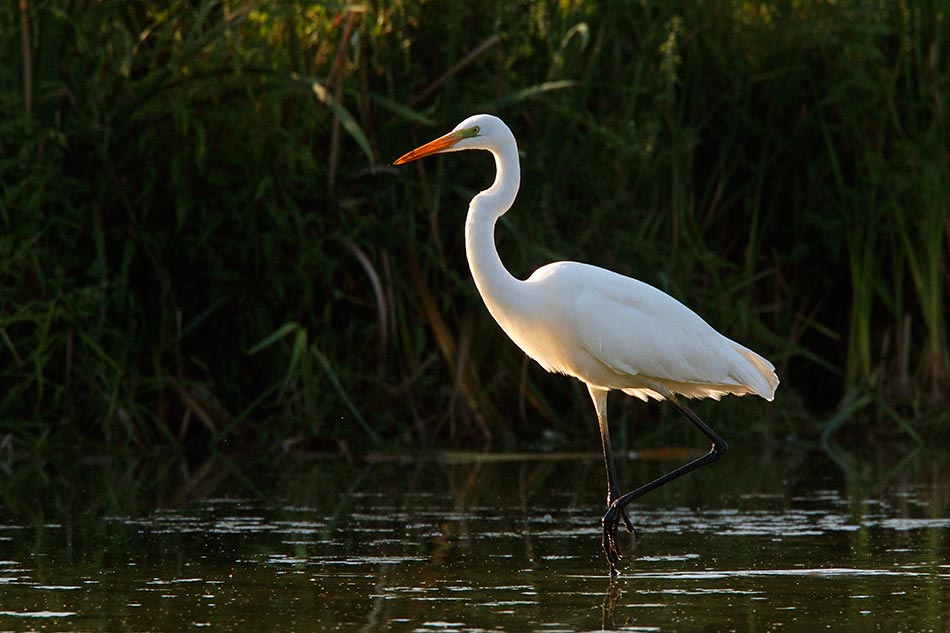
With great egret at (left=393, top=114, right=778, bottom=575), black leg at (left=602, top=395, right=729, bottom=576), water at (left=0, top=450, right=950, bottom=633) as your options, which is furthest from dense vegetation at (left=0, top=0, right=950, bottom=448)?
black leg at (left=602, top=395, right=729, bottom=576)

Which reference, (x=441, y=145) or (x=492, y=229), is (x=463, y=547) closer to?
(x=492, y=229)

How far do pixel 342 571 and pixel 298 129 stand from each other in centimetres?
369

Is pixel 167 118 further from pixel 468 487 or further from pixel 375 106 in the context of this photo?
pixel 468 487

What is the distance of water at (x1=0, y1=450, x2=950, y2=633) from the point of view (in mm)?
3893

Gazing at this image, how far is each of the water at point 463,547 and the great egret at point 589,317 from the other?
→ 1.77 feet

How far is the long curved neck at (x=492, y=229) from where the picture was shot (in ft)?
18.0

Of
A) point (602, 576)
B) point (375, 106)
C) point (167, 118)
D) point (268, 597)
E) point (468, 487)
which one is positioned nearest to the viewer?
point (268, 597)

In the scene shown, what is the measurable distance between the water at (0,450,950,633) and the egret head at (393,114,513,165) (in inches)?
52.5

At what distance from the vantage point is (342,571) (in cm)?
461

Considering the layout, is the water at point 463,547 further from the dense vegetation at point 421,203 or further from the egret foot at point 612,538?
the dense vegetation at point 421,203

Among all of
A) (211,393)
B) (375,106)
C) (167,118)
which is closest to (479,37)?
(375,106)

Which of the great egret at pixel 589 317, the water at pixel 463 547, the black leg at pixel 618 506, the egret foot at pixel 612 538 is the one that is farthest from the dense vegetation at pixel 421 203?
the egret foot at pixel 612 538

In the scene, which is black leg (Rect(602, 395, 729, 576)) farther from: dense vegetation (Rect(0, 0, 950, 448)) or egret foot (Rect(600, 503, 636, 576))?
dense vegetation (Rect(0, 0, 950, 448))

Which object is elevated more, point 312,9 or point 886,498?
point 312,9
